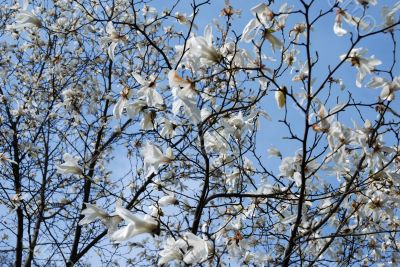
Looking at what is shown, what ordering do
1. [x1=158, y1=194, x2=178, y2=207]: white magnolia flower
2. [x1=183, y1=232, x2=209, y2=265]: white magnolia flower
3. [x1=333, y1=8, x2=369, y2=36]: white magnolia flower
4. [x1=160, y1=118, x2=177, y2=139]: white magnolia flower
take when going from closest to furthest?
[x1=183, y1=232, x2=209, y2=265]: white magnolia flower, [x1=333, y1=8, x2=369, y2=36]: white magnolia flower, [x1=160, y1=118, x2=177, y2=139]: white magnolia flower, [x1=158, y1=194, x2=178, y2=207]: white magnolia flower

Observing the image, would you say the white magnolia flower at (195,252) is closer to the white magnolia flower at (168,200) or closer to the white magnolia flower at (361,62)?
the white magnolia flower at (168,200)

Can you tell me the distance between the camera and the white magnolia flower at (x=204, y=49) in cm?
210

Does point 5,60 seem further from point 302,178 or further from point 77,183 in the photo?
point 302,178

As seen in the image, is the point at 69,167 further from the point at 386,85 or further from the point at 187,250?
the point at 386,85

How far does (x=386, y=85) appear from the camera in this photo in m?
2.34

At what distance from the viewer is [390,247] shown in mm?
4051

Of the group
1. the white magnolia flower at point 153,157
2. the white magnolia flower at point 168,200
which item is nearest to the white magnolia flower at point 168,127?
the white magnolia flower at point 153,157


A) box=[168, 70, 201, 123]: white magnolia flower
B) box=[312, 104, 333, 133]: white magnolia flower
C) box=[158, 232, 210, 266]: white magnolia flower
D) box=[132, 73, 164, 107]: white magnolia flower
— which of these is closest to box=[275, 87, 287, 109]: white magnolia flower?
box=[312, 104, 333, 133]: white magnolia flower

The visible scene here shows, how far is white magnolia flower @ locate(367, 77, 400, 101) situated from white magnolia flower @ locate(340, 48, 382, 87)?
0.06 m

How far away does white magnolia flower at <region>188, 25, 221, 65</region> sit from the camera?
2.10 metres

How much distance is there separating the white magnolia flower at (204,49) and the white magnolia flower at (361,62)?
624 millimetres

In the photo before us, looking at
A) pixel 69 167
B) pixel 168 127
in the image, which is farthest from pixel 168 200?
pixel 69 167

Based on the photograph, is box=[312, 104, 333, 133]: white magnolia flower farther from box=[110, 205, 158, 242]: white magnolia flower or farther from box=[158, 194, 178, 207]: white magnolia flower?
box=[110, 205, 158, 242]: white magnolia flower

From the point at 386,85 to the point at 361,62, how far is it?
0.17m
